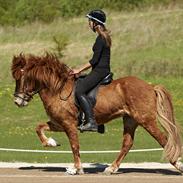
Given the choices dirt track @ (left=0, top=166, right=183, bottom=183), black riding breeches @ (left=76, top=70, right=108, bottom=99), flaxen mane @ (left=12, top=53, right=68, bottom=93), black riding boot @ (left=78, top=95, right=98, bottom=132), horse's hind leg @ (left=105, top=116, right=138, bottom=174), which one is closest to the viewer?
dirt track @ (left=0, top=166, right=183, bottom=183)

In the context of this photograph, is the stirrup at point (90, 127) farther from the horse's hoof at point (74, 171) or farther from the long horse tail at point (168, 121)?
the long horse tail at point (168, 121)

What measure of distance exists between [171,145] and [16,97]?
3.08m

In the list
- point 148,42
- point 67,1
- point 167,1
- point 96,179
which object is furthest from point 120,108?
point 67,1

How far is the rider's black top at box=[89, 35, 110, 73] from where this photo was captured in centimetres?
1259

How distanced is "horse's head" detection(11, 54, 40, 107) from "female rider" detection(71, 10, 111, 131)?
0.97 metres

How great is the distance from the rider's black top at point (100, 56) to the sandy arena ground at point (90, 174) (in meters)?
2.00

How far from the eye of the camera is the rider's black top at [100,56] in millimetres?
12594

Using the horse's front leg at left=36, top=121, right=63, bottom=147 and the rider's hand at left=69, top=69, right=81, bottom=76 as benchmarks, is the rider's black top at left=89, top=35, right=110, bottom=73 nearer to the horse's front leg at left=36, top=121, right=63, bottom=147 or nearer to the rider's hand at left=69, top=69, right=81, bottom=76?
the rider's hand at left=69, top=69, right=81, bottom=76

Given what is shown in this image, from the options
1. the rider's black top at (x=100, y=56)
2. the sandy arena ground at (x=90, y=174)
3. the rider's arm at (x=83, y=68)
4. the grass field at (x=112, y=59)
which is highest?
the rider's black top at (x=100, y=56)

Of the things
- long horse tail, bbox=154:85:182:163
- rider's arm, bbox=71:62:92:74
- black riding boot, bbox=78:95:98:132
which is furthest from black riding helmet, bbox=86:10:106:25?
long horse tail, bbox=154:85:182:163

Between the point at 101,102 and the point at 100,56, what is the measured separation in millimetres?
858

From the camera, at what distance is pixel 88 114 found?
12.6 metres

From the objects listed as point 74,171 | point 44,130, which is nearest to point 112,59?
point 44,130

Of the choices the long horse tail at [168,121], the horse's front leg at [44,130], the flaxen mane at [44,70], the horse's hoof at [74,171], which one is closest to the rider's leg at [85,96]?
the flaxen mane at [44,70]
